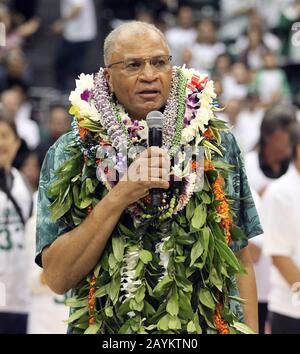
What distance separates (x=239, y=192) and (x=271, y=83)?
31.9 feet

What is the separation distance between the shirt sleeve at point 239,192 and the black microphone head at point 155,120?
0.43 meters

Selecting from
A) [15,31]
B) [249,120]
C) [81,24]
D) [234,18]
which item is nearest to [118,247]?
[249,120]

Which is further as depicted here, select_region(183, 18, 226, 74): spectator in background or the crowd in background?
select_region(183, 18, 226, 74): spectator in background

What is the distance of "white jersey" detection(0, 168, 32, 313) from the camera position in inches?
265

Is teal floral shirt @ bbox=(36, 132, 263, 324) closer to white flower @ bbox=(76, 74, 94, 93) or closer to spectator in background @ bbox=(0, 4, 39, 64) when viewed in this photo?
white flower @ bbox=(76, 74, 94, 93)

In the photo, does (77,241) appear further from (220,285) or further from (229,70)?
(229,70)

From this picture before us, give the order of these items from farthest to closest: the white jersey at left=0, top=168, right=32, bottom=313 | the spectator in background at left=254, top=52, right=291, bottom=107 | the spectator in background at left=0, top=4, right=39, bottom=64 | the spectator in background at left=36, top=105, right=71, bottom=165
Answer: the spectator in background at left=0, top=4, right=39, bottom=64 < the spectator in background at left=254, top=52, right=291, bottom=107 < the spectator in background at left=36, top=105, right=71, bottom=165 < the white jersey at left=0, top=168, right=32, bottom=313

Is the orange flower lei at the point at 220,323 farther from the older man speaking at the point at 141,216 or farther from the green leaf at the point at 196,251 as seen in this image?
the green leaf at the point at 196,251

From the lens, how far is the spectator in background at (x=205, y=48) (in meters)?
14.3

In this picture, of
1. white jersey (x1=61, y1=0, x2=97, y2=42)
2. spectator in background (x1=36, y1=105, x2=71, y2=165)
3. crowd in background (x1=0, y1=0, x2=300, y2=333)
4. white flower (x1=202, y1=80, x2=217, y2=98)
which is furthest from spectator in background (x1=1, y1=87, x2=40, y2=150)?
white flower (x1=202, y1=80, x2=217, y2=98)

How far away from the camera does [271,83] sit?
13.8m

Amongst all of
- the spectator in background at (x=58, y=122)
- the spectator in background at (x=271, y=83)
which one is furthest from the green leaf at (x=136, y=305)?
the spectator in background at (x=271, y=83)

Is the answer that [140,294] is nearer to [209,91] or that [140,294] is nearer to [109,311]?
[109,311]

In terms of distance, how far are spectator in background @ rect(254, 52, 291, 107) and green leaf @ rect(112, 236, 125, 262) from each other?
935 centimetres
